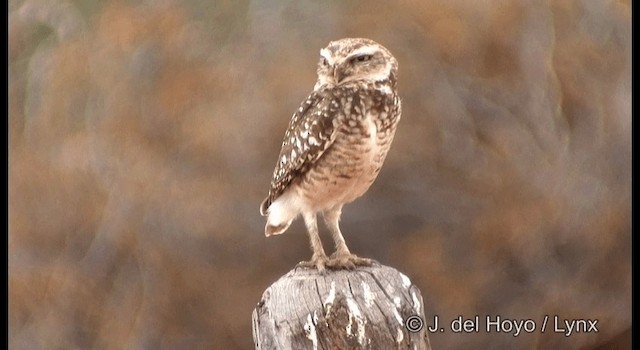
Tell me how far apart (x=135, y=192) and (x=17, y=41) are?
1.80 feet

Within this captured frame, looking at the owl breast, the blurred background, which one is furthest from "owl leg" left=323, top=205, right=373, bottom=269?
the blurred background

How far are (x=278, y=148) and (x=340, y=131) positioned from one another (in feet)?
1.86

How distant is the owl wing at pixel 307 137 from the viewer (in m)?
1.47

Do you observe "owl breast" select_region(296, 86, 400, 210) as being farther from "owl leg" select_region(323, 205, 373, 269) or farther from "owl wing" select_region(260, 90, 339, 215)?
"owl leg" select_region(323, 205, 373, 269)

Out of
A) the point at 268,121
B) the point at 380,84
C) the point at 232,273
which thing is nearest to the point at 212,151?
the point at 268,121

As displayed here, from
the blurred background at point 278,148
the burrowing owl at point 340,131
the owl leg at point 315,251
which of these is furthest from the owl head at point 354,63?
the blurred background at point 278,148

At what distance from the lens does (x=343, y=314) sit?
1312mm

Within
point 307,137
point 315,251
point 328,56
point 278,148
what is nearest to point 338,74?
point 328,56

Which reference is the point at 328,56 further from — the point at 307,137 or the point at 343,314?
the point at 343,314

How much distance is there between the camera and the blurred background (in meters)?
2.03

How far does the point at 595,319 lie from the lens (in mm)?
2104

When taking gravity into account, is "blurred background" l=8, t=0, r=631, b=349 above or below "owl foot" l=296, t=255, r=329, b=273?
above

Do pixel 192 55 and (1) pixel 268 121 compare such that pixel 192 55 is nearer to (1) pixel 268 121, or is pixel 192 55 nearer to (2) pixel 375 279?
(1) pixel 268 121

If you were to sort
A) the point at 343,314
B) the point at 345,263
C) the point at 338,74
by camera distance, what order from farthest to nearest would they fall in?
the point at 345,263 → the point at 338,74 → the point at 343,314
